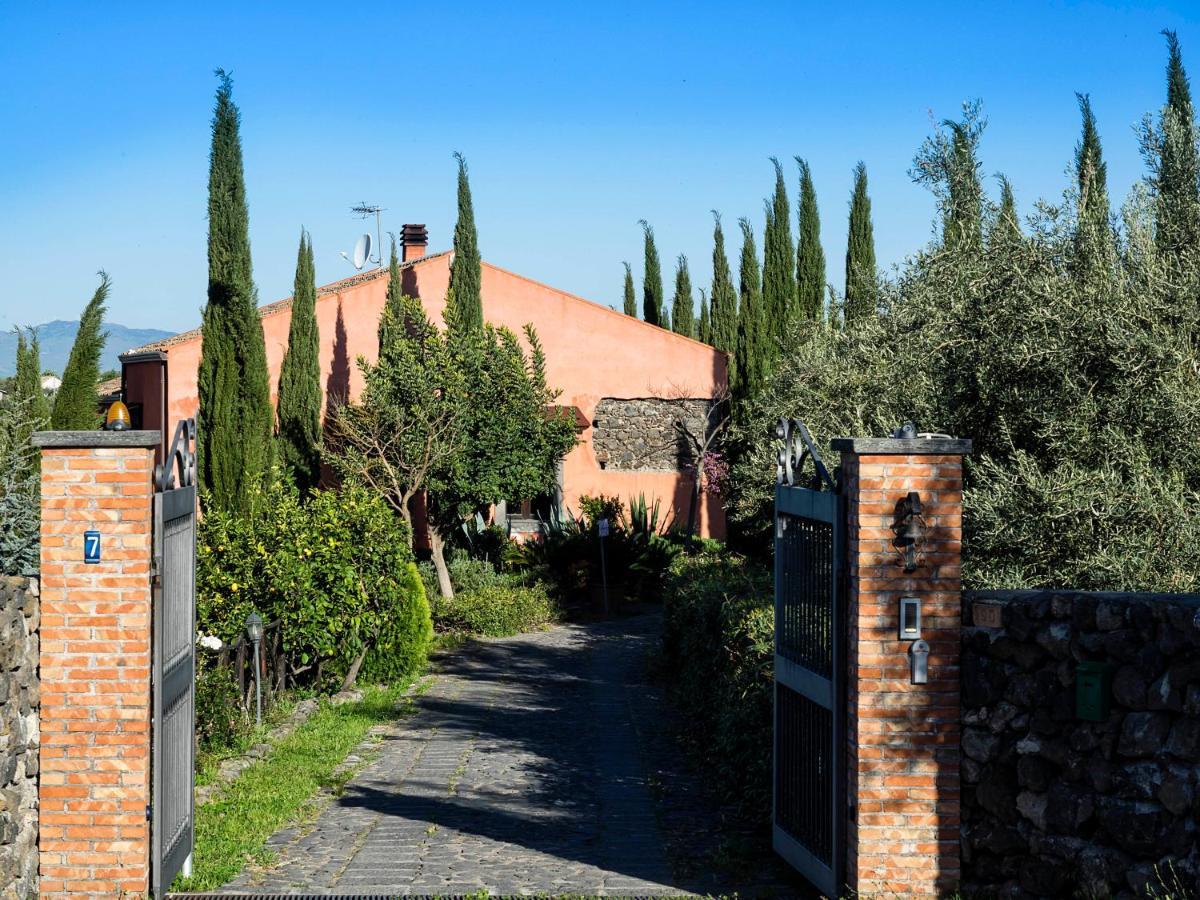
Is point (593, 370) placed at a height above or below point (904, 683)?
above

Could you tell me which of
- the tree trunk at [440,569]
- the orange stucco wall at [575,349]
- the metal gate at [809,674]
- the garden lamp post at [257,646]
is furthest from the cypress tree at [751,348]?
the metal gate at [809,674]

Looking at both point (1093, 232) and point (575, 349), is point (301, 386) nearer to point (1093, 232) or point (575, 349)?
point (575, 349)

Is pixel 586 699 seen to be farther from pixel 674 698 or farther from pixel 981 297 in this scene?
pixel 981 297

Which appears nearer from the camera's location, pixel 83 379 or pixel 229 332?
pixel 83 379

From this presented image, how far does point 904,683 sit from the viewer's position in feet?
19.6

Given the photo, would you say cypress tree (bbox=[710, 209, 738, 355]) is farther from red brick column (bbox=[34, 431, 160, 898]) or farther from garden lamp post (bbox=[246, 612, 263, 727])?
red brick column (bbox=[34, 431, 160, 898])

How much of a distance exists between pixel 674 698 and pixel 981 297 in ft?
19.7

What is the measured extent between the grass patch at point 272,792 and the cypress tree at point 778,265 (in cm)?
1400

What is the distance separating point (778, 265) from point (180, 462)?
64.3ft

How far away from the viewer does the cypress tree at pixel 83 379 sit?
429 inches

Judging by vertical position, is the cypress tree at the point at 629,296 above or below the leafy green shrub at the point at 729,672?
above

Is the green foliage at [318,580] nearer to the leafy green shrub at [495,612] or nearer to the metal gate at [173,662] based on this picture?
the leafy green shrub at [495,612]

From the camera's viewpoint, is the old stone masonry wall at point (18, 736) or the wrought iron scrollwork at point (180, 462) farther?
the wrought iron scrollwork at point (180, 462)

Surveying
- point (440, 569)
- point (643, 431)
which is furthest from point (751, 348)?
point (440, 569)
